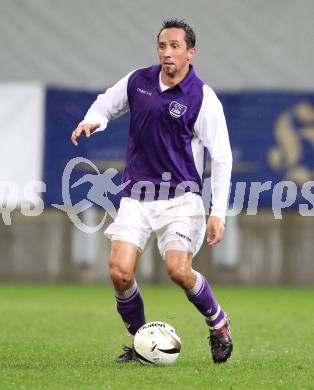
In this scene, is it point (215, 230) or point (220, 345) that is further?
point (220, 345)

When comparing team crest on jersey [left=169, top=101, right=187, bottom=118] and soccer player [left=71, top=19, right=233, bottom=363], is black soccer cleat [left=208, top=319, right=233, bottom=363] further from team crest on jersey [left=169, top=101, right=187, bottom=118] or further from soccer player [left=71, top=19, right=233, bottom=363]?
team crest on jersey [left=169, top=101, right=187, bottom=118]

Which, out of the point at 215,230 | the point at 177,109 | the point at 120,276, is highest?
the point at 177,109

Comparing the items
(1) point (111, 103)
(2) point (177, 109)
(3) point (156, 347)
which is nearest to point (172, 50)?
(2) point (177, 109)

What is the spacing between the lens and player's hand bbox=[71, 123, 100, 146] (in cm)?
749

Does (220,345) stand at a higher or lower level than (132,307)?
lower

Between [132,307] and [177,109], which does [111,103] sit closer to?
[177,109]

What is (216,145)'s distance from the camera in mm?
7590

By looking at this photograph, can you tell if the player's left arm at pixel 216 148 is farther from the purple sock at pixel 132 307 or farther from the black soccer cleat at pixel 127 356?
the black soccer cleat at pixel 127 356

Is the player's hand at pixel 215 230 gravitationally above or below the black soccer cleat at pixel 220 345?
above

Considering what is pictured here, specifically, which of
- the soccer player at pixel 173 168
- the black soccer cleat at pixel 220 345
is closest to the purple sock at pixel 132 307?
the soccer player at pixel 173 168

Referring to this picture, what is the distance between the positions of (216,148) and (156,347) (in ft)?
4.18

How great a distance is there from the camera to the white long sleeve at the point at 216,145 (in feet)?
24.9

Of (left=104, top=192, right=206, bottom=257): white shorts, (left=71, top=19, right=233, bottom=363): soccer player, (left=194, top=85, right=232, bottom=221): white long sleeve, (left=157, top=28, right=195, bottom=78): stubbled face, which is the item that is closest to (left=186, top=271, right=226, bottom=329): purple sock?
(left=71, top=19, right=233, bottom=363): soccer player

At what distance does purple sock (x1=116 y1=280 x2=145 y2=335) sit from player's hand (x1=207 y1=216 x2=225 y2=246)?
60 cm
